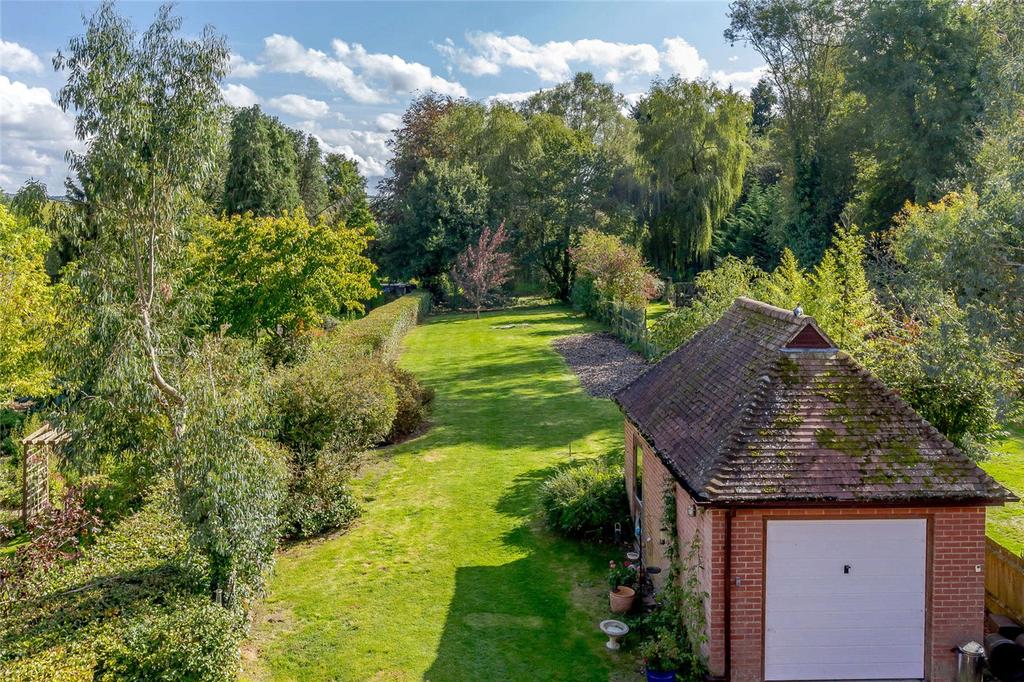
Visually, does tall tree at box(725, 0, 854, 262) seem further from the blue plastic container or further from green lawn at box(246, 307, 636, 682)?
the blue plastic container

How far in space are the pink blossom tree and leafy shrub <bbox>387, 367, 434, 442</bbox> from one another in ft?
82.6

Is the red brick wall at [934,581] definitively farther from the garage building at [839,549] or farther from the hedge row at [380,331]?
the hedge row at [380,331]

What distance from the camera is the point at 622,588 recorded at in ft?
38.4

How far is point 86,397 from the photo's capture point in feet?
32.5

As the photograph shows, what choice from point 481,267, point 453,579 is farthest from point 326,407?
point 481,267

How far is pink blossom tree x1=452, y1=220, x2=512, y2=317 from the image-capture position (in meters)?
47.6

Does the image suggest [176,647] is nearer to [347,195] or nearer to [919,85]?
[919,85]

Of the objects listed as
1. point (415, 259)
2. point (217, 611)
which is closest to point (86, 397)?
Answer: point (217, 611)

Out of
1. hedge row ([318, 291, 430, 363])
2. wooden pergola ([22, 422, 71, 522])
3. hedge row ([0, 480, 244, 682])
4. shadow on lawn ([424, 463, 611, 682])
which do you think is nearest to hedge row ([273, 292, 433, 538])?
hedge row ([318, 291, 430, 363])

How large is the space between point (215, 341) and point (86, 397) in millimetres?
3092

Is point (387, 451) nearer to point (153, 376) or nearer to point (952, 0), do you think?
point (153, 376)

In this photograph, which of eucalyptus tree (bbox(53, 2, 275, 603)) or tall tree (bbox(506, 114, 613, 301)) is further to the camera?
tall tree (bbox(506, 114, 613, 301))

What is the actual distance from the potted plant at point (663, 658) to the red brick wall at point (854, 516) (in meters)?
0.42

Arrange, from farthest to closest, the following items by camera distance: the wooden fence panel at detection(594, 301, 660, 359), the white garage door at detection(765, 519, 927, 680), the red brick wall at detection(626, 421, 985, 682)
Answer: the wooden fence panel at detection(594, 301, 660, 359) → the white garage door at detection(765, 519, 927, 680) → the red brick wall at detection(626, 421, 985, 682)
